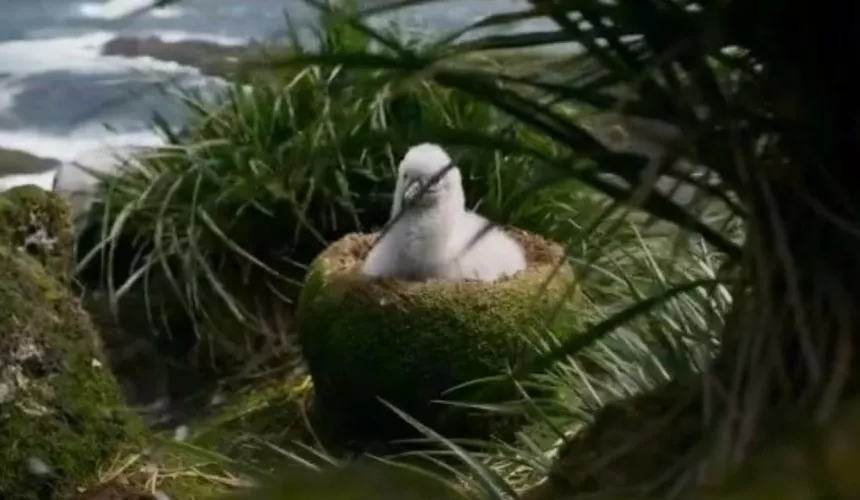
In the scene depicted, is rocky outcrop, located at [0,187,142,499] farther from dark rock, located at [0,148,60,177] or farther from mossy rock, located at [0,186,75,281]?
dark rock, located at [0,148,60,177]

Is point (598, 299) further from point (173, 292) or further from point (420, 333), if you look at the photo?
point (173, 292)

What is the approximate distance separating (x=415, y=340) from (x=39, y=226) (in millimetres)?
430

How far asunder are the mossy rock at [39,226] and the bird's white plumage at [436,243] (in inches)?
13.2

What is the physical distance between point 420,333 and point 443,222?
0.41 ft

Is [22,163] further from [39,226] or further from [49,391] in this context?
[49,391]

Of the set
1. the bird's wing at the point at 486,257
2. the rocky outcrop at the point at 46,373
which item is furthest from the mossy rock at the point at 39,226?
the bird's wing at the point at 486,257

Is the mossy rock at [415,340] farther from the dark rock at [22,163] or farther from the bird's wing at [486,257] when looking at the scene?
the dark rock at [22,163]

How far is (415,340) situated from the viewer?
1506mm

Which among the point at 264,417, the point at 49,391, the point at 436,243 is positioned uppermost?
the point at 436,243

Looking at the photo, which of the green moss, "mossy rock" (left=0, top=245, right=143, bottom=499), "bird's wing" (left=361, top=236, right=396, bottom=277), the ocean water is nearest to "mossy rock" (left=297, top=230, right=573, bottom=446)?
"bird's wing" (left=361, top=236, right=396, bottom=277)

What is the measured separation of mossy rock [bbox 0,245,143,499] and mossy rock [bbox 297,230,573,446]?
24cm

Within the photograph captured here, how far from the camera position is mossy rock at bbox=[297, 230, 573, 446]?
1.49m

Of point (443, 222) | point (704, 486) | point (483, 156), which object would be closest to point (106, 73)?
point (443, 222)

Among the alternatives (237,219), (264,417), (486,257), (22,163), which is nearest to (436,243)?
(486,257)
